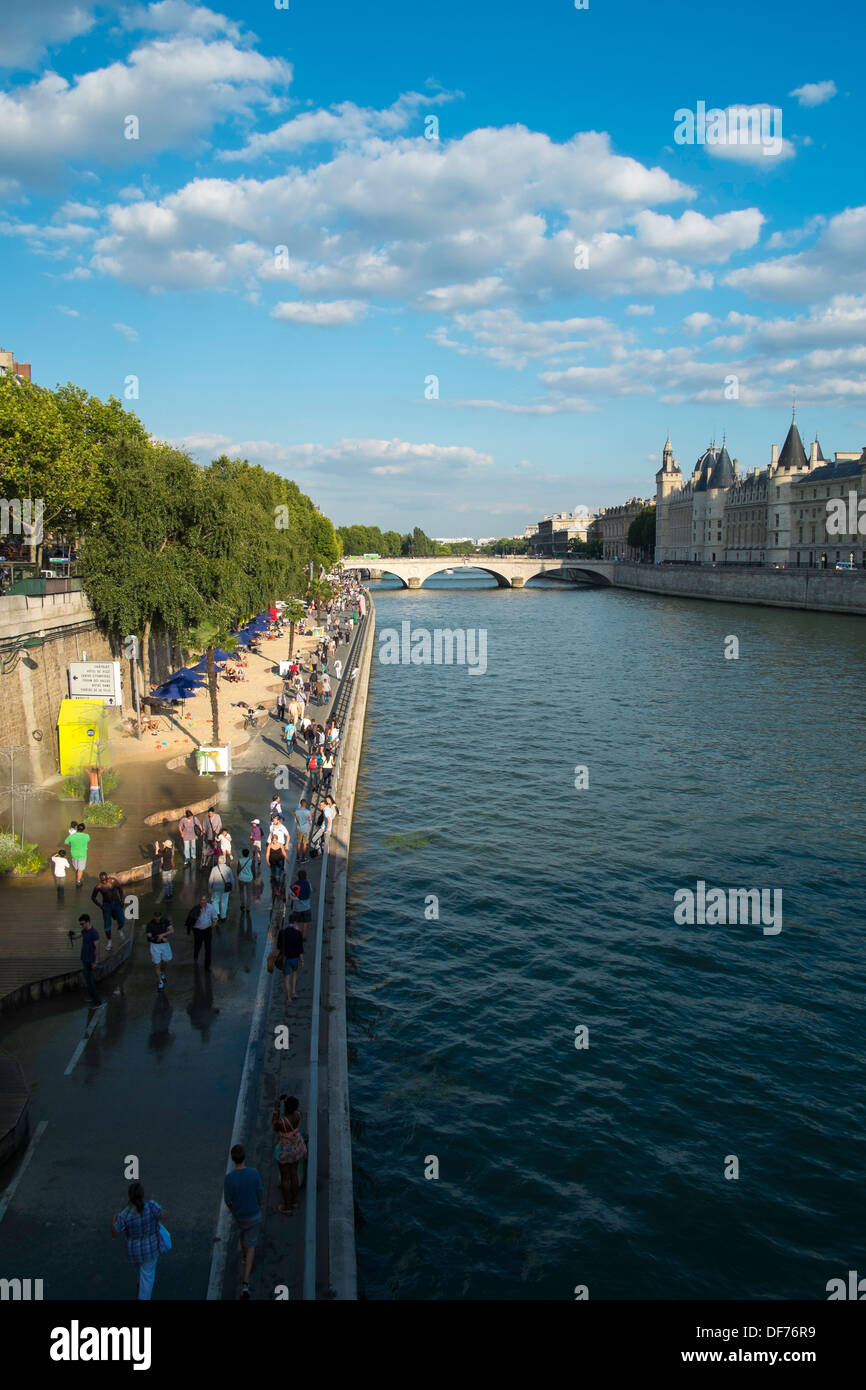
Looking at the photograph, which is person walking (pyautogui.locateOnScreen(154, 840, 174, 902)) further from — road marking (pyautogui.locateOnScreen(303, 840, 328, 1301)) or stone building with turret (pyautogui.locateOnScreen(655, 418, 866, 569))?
stone building with turret (pyautogui.locateOnScreen(655, 418, 866, 569))

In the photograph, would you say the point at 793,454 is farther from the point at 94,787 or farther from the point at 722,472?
the point at 94,787

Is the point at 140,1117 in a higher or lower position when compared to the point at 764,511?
lower

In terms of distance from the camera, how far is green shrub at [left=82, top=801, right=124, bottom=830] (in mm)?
18891

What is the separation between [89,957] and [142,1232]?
521cm

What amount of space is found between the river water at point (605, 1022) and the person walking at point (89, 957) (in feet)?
11.3

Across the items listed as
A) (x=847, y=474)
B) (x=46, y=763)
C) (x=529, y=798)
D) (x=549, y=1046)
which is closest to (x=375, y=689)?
(x=529, y=798)

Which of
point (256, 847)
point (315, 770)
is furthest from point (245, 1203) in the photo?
point (315, 770)

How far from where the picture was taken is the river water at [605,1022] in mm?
9938

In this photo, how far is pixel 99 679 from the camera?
22.8 m

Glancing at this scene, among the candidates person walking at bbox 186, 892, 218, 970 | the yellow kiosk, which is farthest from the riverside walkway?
the yellow kiosk

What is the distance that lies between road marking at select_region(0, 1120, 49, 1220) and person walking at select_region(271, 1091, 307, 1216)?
2361mm

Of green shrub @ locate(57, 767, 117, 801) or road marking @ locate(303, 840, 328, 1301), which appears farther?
green shrub @ locate(57, 767, 117, 801)

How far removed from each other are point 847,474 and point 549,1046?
10614 centimetres

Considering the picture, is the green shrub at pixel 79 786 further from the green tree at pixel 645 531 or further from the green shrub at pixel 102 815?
the green tree at pixel 645 531
